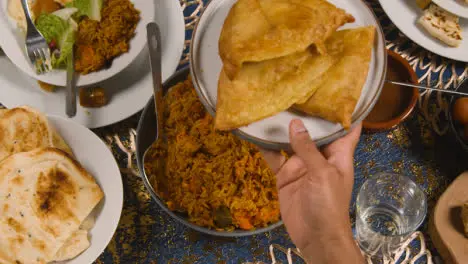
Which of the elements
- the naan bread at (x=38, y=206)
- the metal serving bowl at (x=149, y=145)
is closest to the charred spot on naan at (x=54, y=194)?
the naan bread at (x=38, y=206)

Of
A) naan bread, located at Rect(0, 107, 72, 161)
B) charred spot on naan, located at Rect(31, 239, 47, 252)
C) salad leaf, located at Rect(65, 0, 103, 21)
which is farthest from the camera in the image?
salad leaf, located at Rect(65, 0, 103, 21)

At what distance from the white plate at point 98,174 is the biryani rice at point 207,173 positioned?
0.48 feet

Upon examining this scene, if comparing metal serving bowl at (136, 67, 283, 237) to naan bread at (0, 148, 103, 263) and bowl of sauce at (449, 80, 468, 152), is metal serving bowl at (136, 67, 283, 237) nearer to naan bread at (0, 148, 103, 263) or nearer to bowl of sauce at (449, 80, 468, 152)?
naan bread at (0, 148, 103, 263)

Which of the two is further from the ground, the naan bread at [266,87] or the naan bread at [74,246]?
the naan bread at [266,87]

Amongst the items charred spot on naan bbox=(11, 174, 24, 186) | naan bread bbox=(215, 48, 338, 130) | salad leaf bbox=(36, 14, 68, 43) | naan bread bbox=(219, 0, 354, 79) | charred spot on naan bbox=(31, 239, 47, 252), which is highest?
naan bread bbox=(219, 0, 354, 79)

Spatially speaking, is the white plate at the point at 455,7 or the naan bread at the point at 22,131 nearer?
the naan bread at the point at 22,131

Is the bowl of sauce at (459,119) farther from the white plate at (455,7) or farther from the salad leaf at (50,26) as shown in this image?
the salad leaf at (50,26)

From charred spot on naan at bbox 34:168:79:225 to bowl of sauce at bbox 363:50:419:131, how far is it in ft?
4.00

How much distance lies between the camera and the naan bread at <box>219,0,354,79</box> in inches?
43.4

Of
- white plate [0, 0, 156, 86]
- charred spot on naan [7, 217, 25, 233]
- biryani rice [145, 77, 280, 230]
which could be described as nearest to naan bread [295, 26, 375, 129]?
biryani rice [145, 77, 280, 230]

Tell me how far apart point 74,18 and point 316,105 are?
4.24 feet

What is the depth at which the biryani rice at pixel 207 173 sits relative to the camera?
171cm

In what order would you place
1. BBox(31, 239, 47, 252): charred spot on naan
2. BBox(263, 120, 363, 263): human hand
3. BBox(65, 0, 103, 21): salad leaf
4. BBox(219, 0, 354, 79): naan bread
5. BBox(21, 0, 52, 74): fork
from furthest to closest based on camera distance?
BBox(65, 0, 103, 21): salad leaf → BBox(21, 0, 52, 74): fork → BBox(31, 239, 47, 252): charred spot on naan → BBox(263, 120, 363, 263): human hand → BBox(219, 0, 354, 79): naan bread

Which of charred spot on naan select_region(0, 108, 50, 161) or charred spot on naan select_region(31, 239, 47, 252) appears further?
charred spot on naan select_region(0, 108, 50, 161)
